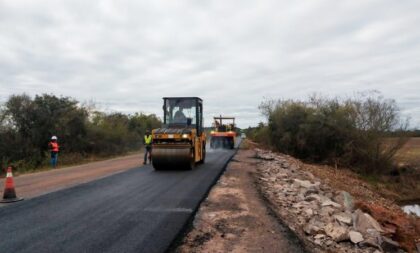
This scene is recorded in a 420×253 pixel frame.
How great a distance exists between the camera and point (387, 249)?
305 inches

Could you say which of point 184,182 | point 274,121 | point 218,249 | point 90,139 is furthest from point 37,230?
point 274,121

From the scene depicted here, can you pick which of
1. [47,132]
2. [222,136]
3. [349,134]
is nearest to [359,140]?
[349,134]

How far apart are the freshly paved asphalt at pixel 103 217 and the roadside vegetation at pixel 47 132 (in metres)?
11.5

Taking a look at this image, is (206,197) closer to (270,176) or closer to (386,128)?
(270,176)

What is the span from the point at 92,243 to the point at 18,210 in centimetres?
319

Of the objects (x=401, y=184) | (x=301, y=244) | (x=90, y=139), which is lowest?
(x=401, y=184)

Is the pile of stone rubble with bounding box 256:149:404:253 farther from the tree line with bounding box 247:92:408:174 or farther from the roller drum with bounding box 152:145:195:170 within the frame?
the tree line with bounding box 247:92:408:174

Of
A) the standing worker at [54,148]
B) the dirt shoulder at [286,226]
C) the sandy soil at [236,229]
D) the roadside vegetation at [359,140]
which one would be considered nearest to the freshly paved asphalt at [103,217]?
the sandy soil at [236,229]

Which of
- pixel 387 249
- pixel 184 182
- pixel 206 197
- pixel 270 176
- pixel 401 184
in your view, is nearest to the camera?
pixel 387 249

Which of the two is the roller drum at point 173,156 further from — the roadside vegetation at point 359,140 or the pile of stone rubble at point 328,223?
the roadside vegetation at point 359,140

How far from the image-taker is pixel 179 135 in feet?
46.1

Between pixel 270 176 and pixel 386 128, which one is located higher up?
pixel 386 128

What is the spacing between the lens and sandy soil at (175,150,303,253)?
19.4 ft

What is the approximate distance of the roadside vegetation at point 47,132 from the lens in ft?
71.2
